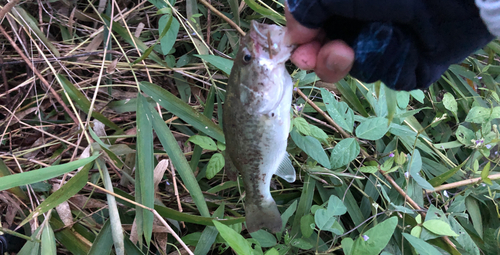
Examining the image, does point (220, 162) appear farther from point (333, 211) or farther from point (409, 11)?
point (409, 11)

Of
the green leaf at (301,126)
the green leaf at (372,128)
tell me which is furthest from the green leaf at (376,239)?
the green leaf at (301,126)

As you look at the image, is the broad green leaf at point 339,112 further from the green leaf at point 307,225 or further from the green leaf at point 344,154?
the green leaf at point 307,225

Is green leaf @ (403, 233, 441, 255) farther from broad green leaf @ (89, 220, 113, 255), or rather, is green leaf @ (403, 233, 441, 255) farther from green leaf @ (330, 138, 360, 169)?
broad green leaf @ (89, 220, 113, 255)

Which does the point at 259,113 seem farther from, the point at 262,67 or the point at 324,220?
the point at 324,220

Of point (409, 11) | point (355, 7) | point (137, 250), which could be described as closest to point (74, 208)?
point (137, 250)

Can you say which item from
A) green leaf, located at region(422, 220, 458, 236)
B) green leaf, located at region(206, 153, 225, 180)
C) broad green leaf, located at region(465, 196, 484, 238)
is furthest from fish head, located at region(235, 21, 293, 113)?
broad green leaf, located at region(465, 196, 484, 238)
